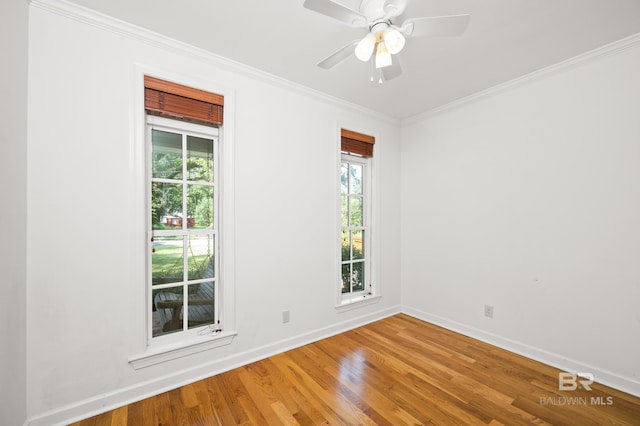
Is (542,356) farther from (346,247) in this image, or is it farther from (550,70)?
(550,70)

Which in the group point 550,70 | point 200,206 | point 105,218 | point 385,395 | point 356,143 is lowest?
point 385,395

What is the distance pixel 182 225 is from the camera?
2.24 metres

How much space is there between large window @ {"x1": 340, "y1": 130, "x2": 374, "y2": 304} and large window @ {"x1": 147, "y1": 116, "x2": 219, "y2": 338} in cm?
150

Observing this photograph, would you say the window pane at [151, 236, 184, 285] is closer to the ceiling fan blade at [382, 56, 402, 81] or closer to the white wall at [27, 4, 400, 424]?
the white wall at [27, 4, 400, 424]

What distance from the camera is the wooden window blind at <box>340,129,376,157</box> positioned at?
3176 mm

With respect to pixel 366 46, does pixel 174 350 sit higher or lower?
lower

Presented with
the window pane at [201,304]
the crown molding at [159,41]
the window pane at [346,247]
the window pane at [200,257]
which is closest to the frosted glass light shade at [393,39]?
the crown molding at [159,41]

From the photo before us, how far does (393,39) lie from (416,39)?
0.66 m

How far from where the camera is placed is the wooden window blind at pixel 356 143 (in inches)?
125

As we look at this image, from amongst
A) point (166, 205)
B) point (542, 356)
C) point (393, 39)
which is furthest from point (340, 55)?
point (542, 356)

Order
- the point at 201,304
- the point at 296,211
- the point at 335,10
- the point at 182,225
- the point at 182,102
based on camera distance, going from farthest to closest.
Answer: the point at 296,211
the point at 201,304
the point at 182,225
the point at 182,102
the point at 335,10

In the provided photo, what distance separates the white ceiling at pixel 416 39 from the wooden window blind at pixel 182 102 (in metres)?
0.37

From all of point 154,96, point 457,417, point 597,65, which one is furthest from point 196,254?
point 597,65

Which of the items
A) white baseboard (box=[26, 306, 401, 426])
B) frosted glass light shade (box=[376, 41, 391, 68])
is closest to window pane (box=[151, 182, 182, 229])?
white baseboard (box=[26, 306, 401, 426])
